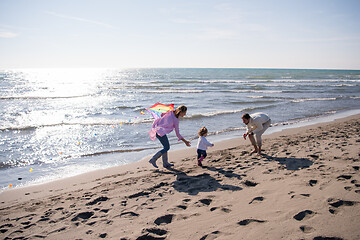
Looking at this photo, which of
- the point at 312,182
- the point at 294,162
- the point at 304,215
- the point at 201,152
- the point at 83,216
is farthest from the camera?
the point at 201,152

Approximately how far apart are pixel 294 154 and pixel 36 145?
27.1 feet

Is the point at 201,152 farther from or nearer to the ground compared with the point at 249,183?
farther from the ground

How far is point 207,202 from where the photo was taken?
3844mm

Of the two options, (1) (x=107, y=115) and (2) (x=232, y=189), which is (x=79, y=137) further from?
(2) (x=232, y=189)

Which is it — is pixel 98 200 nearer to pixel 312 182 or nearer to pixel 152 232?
A: pixel 152 232

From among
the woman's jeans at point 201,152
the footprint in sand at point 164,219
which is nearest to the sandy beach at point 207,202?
the footprint in sand at point 164,219

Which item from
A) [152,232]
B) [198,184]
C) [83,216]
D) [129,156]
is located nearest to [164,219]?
[152,232]

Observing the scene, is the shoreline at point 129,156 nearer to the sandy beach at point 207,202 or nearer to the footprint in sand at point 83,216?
the sandy beach at point 207,202

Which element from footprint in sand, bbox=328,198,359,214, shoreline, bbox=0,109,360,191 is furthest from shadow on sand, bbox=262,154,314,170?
shoreline, bbox=0,109,360,191

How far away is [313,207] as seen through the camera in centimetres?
317

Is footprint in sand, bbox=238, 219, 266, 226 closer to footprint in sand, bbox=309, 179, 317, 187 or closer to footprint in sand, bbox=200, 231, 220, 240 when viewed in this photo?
footprint in sand, bbox=200, 231, 220, 240

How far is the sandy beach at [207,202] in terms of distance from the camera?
293 centimetres

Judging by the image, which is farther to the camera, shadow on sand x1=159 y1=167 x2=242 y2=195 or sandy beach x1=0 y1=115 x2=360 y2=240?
shadow on sand x1=159 y1=167 x2=242 y2=195

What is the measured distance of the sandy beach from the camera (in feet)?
9.62
